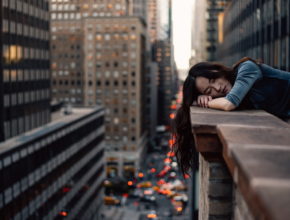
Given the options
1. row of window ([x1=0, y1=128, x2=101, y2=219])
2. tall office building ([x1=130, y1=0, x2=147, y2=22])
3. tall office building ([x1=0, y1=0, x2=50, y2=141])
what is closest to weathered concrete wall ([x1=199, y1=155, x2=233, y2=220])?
row of window ([x1=0, y1=128, x2=101, y2=219])

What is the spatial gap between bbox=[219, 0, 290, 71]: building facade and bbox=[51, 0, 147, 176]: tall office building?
46309 millimetres

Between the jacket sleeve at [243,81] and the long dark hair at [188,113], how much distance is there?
35 centimetres

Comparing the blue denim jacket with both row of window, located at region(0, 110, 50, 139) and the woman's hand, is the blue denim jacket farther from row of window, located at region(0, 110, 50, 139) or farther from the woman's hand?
row of window, located at region(0, 110, 50, 139)

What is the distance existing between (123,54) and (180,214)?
1627 inches

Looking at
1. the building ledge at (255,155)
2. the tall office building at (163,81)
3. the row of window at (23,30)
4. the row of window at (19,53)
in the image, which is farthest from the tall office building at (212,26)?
the tall office building at (163,81)

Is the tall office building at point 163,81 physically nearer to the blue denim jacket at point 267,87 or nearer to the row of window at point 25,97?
the row of window at point 25,97

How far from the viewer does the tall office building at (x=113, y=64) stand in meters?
85.7

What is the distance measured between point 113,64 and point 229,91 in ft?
274

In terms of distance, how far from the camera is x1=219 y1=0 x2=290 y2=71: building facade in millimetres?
22422

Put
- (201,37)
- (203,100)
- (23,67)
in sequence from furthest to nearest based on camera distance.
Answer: (201,37) → (23,67) → (203,100)

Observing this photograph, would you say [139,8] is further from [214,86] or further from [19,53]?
[214,86]

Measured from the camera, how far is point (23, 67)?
124 feet

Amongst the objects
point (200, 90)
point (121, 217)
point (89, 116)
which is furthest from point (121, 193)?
point (200, 90)

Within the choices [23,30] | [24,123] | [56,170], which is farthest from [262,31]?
[56,170]
